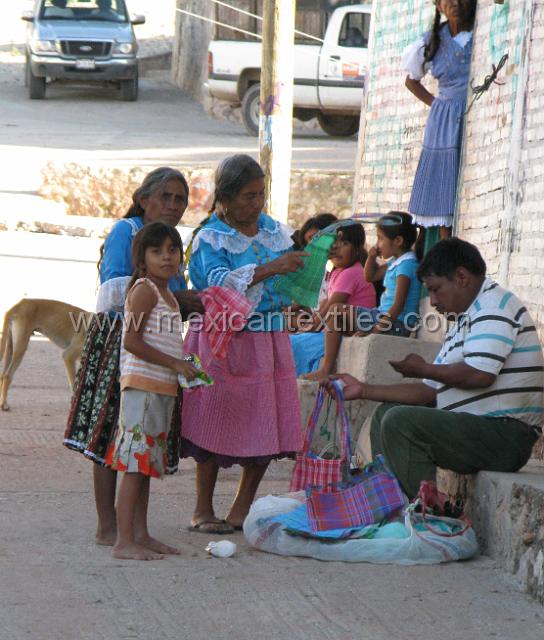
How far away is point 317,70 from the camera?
22.6 m

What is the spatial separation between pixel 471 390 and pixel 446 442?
25 centimetres

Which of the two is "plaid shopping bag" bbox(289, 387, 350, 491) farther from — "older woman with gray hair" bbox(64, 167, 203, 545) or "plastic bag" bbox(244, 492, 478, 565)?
"older woman with gray hair" bbox(64, 167, 203, 545)

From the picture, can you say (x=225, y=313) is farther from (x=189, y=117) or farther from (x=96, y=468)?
(x=189, y=117)

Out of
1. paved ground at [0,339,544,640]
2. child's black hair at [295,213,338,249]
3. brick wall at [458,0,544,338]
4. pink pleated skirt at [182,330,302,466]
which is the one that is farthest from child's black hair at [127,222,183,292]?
child's black hair at [295,213,338,249]

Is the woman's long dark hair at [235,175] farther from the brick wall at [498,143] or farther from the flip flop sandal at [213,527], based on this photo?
the brick wall at [498,143]

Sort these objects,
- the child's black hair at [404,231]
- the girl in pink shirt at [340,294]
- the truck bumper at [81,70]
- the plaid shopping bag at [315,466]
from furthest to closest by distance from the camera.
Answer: the truck bumper at [81,70]
the girl in pink shirt at [340,294]
the child's black hair at [404,231]
the plaid shopping bag at [315,466]

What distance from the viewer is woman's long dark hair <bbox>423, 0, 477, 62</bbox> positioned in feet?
27.5

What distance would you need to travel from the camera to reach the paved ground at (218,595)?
4.12m

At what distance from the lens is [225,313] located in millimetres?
5207

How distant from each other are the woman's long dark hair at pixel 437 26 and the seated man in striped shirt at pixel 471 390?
11.7 ft

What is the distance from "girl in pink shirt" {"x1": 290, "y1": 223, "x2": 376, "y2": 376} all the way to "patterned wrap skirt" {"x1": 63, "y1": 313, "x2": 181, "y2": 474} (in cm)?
318

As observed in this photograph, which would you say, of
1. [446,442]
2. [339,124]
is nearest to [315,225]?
[446,442]

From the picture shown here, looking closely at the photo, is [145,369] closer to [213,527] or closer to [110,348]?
[110,348]

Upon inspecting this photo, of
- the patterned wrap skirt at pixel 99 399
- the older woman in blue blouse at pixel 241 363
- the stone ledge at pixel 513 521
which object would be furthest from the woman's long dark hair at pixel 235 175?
the stone ledge at pixel 513 521
